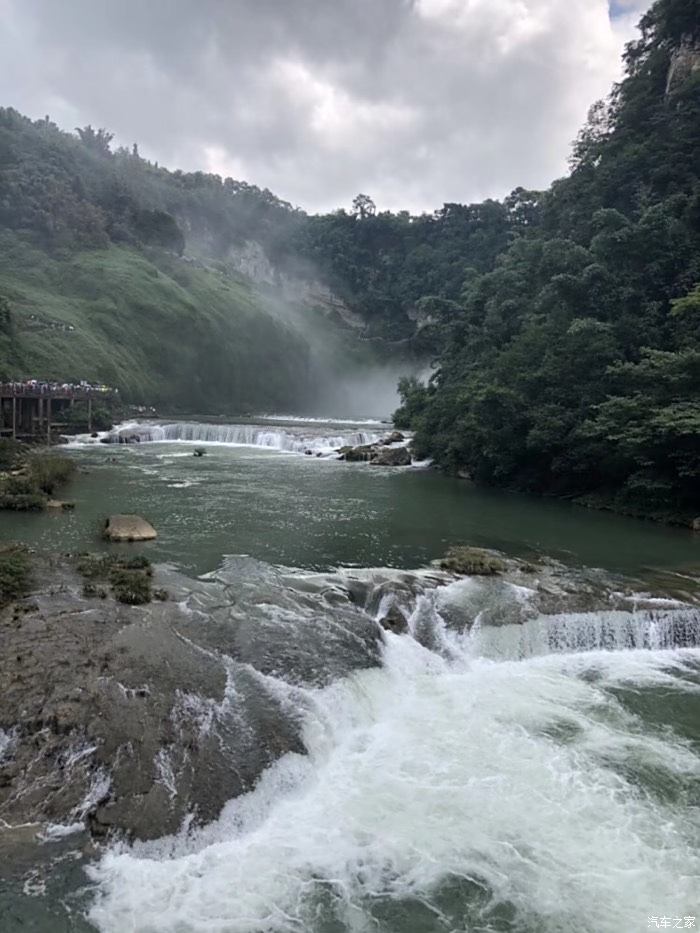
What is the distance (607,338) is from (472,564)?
1481cm

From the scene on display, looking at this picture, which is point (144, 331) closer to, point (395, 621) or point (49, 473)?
point (49, 473)

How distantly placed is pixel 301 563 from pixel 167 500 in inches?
296

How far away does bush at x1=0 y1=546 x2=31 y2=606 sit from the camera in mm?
9742

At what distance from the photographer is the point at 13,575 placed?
10.3 metres

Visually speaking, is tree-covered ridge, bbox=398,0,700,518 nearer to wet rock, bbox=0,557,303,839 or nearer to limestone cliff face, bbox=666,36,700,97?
limestone cliff face, bbox=666,36,700,97

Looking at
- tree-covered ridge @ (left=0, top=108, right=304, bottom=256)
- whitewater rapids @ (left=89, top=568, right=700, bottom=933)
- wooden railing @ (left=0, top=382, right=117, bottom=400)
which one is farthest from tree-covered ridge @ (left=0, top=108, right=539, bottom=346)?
whitewater rapids @ (left=89, top=568, right=700, bottom=933)

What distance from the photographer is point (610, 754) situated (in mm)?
A: 8000

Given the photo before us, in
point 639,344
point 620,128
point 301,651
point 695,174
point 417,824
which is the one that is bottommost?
point 417,824

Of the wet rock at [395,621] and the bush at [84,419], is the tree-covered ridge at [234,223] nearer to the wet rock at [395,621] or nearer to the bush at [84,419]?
the bush at [84,419]

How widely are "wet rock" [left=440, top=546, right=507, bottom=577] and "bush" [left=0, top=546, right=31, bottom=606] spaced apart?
785 cm

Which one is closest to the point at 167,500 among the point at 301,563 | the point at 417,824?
the point at 301,563

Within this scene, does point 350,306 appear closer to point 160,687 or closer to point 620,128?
point 620,128

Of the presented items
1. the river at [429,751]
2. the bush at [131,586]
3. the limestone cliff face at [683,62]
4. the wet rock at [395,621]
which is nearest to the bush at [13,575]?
the bush at [131,586]

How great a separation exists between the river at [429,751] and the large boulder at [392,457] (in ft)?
47.4
